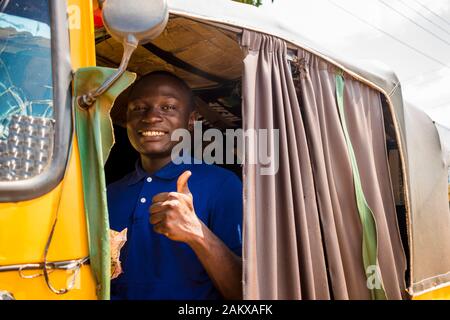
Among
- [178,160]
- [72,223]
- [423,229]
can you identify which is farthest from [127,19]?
[423,229]

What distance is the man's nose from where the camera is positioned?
2.37 meters

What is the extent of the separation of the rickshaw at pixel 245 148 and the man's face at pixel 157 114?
0.84 ft

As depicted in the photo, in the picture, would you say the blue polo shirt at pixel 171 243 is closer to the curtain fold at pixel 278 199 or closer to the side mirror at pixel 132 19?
the curtain fold at pixel 278 199

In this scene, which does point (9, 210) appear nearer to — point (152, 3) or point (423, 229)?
point (152, 3)

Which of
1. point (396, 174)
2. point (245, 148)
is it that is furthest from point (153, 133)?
point (396, 174)

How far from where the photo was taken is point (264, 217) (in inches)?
72.7

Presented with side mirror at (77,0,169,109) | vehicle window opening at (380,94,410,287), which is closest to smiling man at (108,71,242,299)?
side mirror at (77,0,169,109)

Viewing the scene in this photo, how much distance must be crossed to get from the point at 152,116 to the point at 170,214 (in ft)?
2.64

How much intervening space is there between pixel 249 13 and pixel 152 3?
2.44ft

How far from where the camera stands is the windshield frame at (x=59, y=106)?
1394 millimetres

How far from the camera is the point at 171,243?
82.7 inches

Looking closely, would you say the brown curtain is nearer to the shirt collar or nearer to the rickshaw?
the rickshaw

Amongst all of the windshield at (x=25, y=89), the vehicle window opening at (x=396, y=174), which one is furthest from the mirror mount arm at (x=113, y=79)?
the vehicle window opening at (x=396, y=174)
